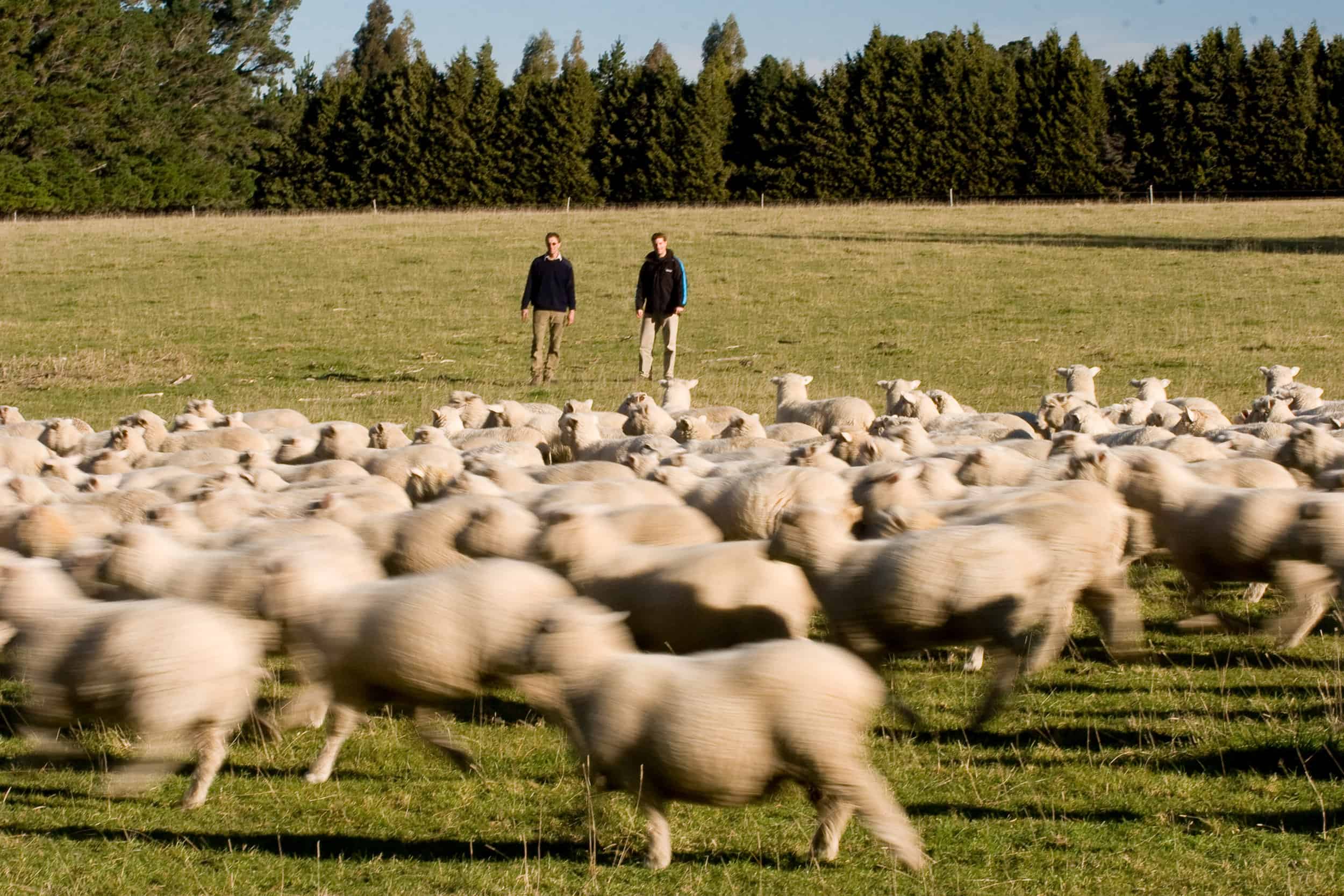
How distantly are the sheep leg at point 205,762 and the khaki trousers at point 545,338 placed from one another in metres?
13.6

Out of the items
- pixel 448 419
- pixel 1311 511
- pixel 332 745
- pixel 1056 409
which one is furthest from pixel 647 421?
pixel 332 745

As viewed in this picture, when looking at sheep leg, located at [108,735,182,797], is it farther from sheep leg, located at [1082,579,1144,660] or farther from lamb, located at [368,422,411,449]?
lamb, located at [368,422,411,449]

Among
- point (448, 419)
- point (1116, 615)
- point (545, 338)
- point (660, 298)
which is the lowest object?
point (545, 338)

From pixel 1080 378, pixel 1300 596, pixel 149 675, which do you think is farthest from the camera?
pixel 1080 378

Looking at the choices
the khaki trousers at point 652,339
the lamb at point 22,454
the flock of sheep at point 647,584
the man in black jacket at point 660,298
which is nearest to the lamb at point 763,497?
the flock of sheep at point 647,584

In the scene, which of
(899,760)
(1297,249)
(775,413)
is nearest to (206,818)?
(899,760)

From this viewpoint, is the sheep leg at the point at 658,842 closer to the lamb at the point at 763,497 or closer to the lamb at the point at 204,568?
the lamb at the point at 204,568

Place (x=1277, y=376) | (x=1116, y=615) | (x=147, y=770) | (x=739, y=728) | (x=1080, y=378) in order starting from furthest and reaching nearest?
(x=1277, y=376), (x=1080, y=378), (x=1116, y=615), (x=147, y=770), (x=739, y=728)

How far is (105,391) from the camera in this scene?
19297mm

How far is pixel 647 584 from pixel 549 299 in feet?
44.1

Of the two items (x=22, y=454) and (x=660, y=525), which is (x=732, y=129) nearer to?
(x=22, y=454)

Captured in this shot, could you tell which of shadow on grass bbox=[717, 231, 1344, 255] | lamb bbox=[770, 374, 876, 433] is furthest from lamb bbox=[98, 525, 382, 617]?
shadow on grass bbox=[717, 231, 1344, 255]

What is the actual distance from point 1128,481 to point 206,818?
4.94 metres

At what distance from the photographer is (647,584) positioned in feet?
20.5
